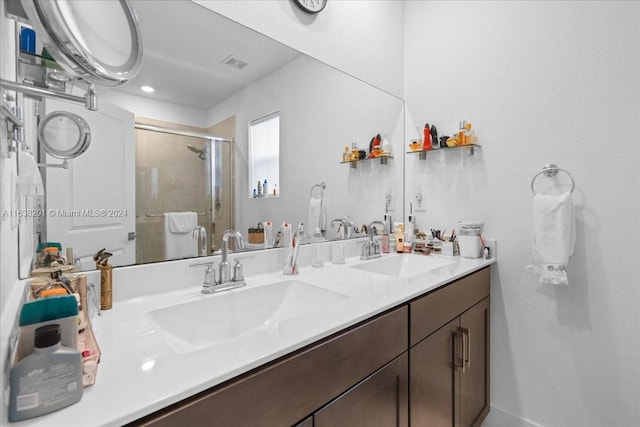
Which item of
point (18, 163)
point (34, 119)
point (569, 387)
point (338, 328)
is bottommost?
point (569, 387)

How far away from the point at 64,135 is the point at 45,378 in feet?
2.04

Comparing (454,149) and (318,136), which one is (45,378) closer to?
(318,136)

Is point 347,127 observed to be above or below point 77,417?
above

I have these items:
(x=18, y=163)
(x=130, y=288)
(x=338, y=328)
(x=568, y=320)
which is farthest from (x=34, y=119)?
(x=568, y=320)

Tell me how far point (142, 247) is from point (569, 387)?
1.92 metres

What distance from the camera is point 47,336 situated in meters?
0.42

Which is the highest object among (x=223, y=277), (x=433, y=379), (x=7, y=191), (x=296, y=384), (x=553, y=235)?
(x=7, y=191)

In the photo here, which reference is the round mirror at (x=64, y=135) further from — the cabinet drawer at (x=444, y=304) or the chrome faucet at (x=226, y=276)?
the cabinet drawer at (x=444, y=304)

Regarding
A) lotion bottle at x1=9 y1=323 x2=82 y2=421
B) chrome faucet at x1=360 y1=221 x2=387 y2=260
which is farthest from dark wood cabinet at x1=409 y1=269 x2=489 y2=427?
lotion bottle at x1=9 y1=323 x2=82 y2=421

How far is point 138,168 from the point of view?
100 centimetres

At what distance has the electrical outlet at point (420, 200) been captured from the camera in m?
1.95

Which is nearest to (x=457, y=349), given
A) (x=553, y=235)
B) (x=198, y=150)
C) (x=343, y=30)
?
(x=553, y=235)

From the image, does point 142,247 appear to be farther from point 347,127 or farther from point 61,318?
point 347,127

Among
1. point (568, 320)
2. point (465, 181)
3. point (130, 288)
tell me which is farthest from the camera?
point (465, 181)
